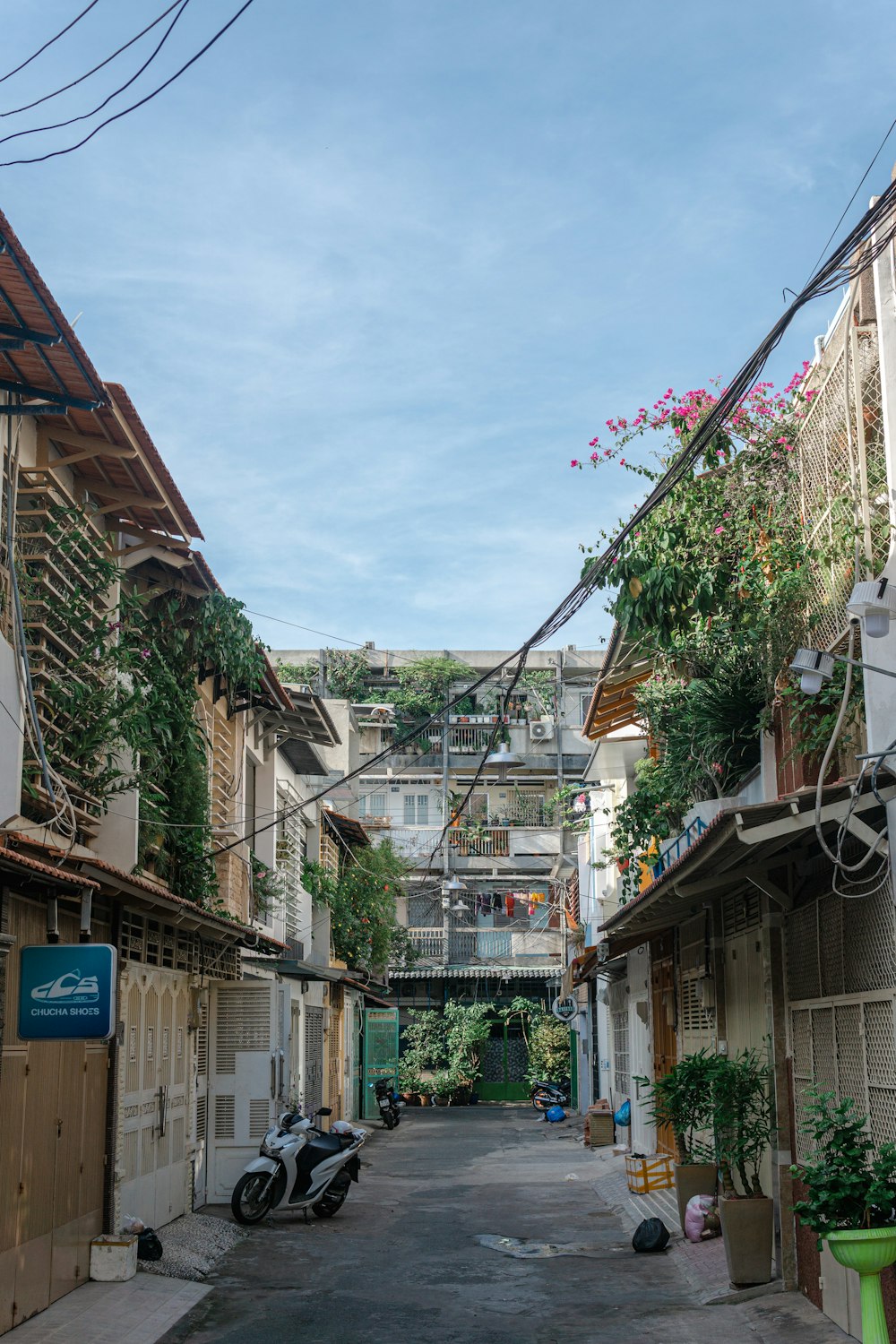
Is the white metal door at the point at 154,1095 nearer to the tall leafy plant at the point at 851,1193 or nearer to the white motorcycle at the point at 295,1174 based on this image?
the white motorcycle at the point at 295,1174

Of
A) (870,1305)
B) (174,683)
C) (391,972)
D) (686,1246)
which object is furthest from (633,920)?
(391,972)

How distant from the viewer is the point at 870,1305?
639 cm

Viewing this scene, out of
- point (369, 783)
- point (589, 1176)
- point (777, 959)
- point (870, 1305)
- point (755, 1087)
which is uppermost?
point (369, 783)

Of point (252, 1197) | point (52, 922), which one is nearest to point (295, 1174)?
point (252, 1197)

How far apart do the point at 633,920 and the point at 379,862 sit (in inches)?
654

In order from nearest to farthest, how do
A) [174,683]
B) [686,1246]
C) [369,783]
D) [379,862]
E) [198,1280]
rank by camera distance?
[198,1280]
[686,1246]
[174,683]
[379,862]
[369,783]

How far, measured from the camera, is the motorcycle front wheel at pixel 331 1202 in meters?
14.7

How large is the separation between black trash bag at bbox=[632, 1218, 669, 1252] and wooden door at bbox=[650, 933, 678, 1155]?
4.39 m

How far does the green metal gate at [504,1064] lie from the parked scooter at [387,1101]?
9321 mm

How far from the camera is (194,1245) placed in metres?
12.3

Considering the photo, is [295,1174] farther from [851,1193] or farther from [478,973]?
[478,973]

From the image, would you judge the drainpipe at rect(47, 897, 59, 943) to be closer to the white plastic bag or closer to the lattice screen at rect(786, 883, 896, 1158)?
the lattice screen at rect(786, 883, 896, 1158)

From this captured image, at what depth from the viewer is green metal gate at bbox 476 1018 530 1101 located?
134 feet

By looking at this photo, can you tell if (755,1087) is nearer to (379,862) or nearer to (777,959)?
(777,959)
